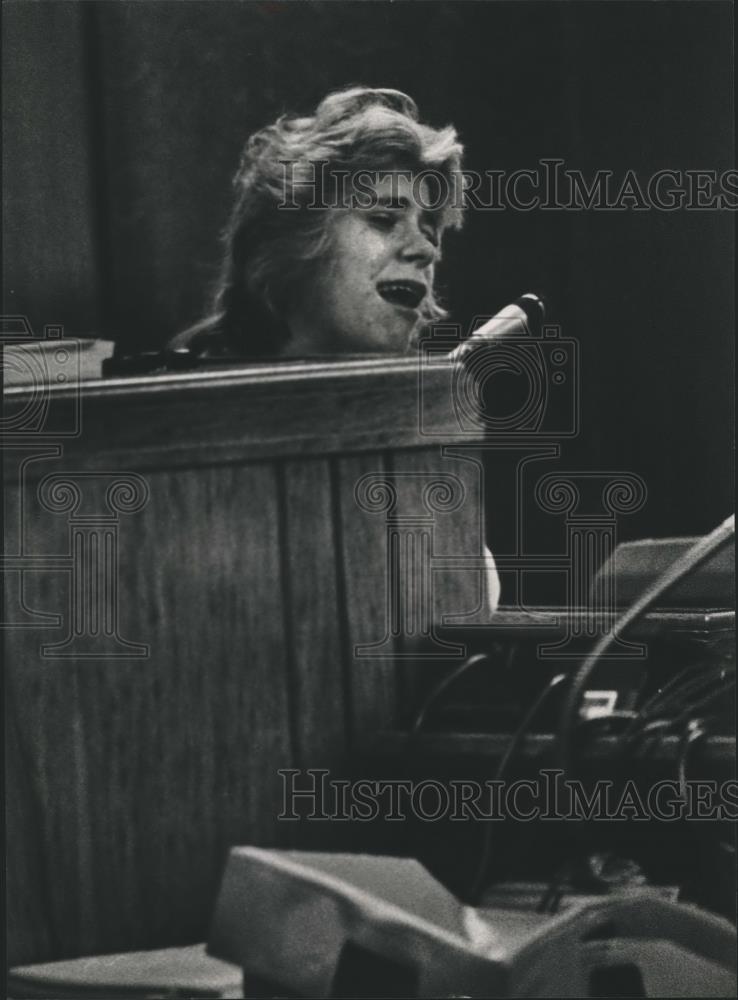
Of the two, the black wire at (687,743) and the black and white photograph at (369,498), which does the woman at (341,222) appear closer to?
the black and white photograph at (369,498)

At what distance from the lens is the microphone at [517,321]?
1187 millimetres

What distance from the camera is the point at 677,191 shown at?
1219 millimetres

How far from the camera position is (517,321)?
47.1 inches

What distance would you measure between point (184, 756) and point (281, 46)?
672 millimetres

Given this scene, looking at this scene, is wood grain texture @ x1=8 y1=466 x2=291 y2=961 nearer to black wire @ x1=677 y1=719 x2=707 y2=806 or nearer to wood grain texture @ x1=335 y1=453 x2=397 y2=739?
wood grain texture @ x1=335 y1=453 x2=397 y2=739

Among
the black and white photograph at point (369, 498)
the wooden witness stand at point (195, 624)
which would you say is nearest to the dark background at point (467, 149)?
the black and white photograph at point (369, 498)

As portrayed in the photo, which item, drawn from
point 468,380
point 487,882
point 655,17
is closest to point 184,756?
point 487,882

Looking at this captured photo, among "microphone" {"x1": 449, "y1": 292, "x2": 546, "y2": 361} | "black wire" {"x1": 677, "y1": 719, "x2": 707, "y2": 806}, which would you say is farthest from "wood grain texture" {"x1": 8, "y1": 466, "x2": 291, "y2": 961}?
"black wire" {"x1": 677, "y1": 719, "x2": 707, "y2": 806}

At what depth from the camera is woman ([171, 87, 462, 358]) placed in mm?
1193

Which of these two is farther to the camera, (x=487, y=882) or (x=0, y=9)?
(x=0, y=9)

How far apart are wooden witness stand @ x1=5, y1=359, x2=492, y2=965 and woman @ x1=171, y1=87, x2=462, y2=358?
81 mm

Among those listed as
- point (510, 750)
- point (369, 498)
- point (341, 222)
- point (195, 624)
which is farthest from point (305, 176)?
point (510, 750)

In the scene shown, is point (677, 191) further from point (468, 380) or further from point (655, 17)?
point (468, 380)

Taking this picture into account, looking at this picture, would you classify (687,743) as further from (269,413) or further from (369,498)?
(269,413)
